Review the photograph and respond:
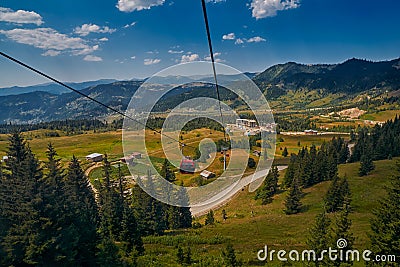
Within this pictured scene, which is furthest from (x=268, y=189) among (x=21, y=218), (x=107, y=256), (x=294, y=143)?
(x=294, y=143)

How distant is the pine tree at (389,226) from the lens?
56.7 ft

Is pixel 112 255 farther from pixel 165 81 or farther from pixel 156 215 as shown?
Result: pixel 156 215

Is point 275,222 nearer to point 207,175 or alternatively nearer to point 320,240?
point 207,175

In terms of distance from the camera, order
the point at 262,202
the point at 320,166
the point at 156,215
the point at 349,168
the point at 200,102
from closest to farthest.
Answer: the point at 200,102 < the point at 156,215 < the point at 262,202 < the point at 320,166 < the point at 349,168

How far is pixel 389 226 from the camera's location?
1764cm

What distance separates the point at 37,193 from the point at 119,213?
518 inches

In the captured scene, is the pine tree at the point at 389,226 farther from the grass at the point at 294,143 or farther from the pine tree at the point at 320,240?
the grass at the point at 294,143

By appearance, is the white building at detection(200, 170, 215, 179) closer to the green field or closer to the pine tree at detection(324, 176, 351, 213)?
the green field

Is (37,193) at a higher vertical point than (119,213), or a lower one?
higher

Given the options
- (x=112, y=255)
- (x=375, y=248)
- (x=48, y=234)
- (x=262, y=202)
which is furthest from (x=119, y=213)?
(x=262, y=202)

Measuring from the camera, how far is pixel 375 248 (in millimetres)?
18125

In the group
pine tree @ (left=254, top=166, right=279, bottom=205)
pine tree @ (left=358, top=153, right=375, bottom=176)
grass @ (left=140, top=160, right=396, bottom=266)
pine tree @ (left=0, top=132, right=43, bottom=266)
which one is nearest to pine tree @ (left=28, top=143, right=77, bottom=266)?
pine tree @ (left=0, top=132, right=43, bottom=266)

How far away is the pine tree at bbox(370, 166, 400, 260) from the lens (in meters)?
17.3

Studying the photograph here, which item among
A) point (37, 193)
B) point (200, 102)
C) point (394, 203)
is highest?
point (200, 102)
